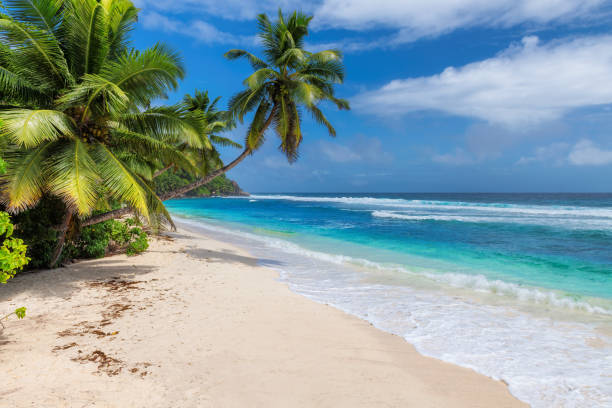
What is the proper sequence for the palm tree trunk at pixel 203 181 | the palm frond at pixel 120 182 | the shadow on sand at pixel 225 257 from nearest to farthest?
1. the palm frond at pixel 120 182
2. the palm tree trunk at pixel 203 181
3. the shadow on sand at pixel 225 257

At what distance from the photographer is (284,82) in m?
11.3

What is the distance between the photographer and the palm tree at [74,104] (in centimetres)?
536

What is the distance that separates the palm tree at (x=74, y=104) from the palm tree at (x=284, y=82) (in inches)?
168

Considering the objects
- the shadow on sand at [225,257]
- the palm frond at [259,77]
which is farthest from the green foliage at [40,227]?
the palm frond at [259,77]

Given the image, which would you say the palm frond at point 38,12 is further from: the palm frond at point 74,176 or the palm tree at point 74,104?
the palm frond at point 74,176

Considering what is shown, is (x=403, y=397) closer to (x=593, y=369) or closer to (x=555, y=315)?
(x=593, y=369)

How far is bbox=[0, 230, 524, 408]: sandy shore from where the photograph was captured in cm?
307

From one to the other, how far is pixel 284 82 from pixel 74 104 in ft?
22.6

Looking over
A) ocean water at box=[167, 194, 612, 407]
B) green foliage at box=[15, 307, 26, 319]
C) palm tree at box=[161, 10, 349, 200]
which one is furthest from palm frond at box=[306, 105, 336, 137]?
green foliage at box=[15, 307, 26, 319]

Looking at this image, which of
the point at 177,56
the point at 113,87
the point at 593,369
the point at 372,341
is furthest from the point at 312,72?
the point at 593,369

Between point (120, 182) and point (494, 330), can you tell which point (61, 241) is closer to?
point (120, 182)

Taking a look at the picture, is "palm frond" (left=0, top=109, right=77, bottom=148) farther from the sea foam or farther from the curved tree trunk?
the sea foam

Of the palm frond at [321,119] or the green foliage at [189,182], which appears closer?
the palm frond at [321,119]

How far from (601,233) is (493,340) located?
18922 millimetres
